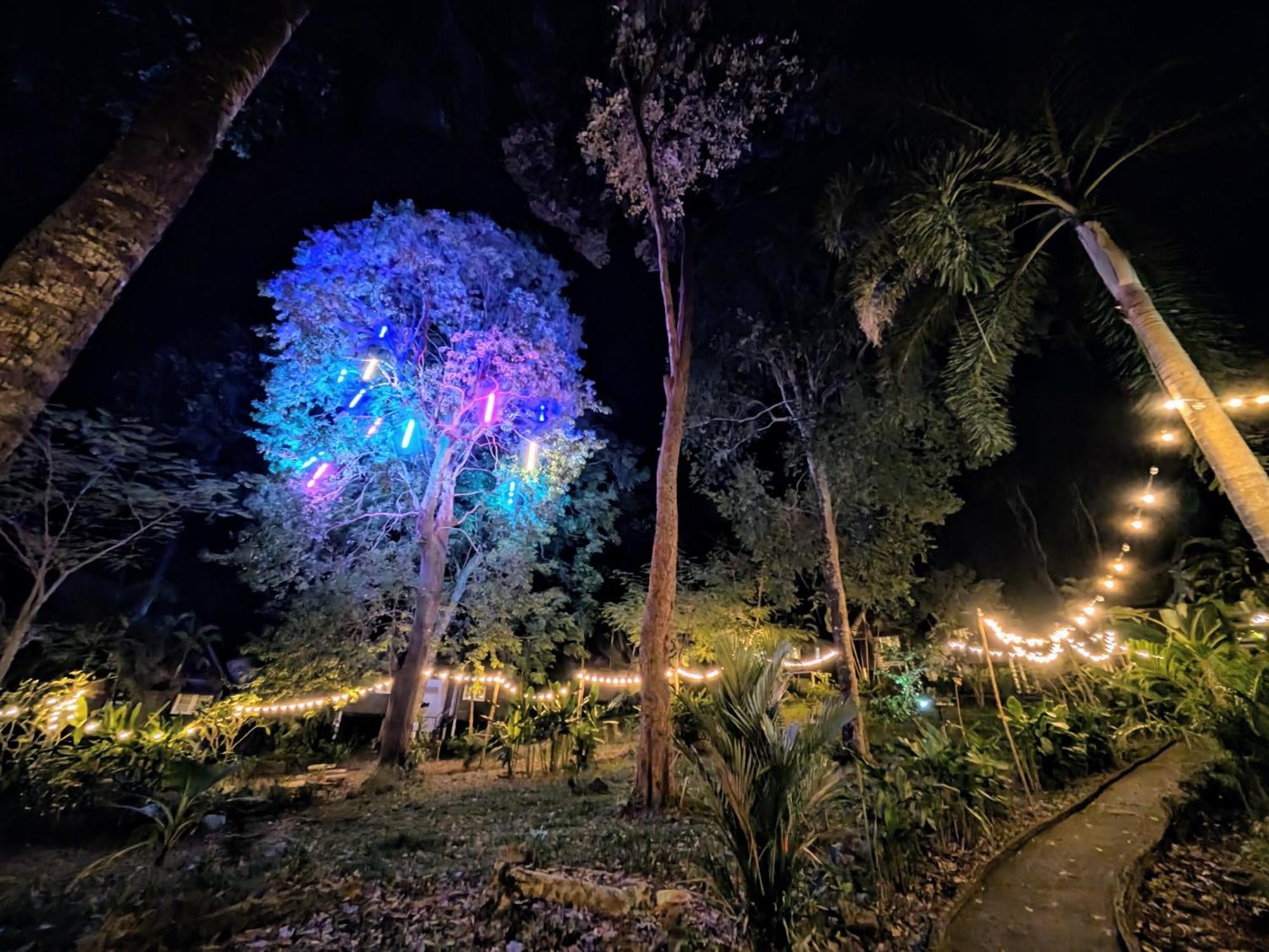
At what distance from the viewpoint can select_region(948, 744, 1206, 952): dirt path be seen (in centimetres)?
327

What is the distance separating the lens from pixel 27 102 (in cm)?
443

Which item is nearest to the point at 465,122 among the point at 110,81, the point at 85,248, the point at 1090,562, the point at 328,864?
the point at 110,81

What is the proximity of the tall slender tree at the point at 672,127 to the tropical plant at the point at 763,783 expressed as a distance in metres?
3.96

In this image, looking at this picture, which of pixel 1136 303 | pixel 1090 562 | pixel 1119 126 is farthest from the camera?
pixel 1090 562

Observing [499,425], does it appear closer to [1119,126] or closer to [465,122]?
[465,122]

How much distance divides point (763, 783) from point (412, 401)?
9.96m

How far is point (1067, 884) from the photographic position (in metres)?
3.96

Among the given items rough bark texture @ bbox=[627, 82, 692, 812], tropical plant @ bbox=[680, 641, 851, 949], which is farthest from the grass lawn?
rough bark texture @ bbox=[627, 82, 692, 812]

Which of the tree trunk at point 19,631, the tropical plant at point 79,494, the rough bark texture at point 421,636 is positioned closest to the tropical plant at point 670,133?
the rough bark texture at point 421,636

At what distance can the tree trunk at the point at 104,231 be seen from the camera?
218cm

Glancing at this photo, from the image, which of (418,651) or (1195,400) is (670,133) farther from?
(418,651)

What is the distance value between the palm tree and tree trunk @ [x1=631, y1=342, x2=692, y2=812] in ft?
9.60

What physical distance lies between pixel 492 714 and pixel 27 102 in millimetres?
10930

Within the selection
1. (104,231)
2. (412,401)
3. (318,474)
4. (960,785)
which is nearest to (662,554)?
(960,785)
